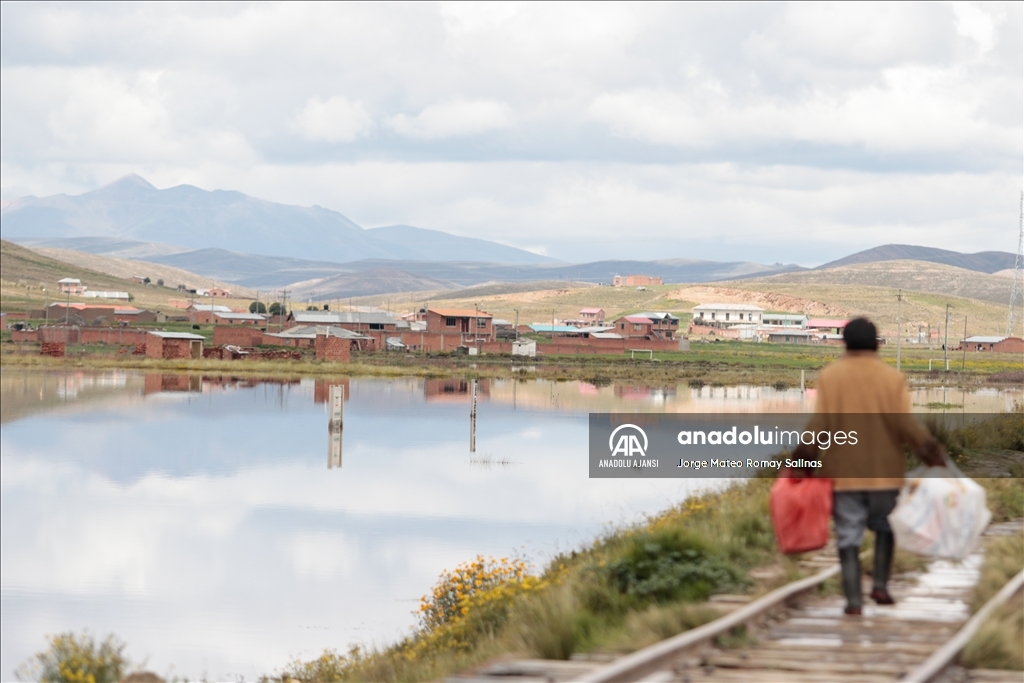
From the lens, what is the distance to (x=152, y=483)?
27.8m

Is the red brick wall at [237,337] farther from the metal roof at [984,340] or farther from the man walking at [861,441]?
the man walking at [861,441]

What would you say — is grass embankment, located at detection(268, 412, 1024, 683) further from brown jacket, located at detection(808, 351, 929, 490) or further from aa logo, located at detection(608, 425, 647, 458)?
aa logo, located at detection(608, 425, 647, 458)

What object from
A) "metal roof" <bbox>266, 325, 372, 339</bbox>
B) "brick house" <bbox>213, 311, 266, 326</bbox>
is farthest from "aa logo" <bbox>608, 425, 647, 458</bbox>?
"brick house" <bbox>213, 311, 266, 326</bbox>

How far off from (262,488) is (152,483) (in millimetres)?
3128

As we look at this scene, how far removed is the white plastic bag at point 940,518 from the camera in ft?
23.0

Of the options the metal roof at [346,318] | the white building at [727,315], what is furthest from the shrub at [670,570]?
the white building at [727,315]

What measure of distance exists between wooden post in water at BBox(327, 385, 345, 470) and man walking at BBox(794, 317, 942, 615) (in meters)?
13.2

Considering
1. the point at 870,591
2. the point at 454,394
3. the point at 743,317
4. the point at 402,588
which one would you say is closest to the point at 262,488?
the point at 402,588

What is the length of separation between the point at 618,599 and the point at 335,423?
1488 centimetres

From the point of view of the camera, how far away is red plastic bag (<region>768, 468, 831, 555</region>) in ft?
23.0

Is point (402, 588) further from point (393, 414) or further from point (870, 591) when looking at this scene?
point (393, 414)

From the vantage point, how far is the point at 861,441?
6.76 m

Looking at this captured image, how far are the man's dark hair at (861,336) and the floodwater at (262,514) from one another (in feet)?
27.3

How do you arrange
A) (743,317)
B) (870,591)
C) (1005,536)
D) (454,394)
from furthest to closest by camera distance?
(743,317)
(454,394)
(1005,536)
(870,591)
